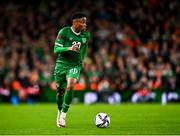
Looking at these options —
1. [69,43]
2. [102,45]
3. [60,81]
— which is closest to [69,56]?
[69,43]

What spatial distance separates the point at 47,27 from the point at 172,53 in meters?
7.03

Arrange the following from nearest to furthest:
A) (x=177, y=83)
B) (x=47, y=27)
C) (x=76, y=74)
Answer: (x=76, y=74) → (x=177, y=83) → (x=47, y=27)

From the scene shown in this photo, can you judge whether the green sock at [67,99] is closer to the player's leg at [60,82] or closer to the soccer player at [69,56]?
the soccer player at [69,56]

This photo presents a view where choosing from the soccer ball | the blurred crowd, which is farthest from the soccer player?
the blurred crowd

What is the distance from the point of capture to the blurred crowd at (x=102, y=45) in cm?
2867

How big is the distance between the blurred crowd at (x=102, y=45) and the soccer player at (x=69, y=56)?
1312 centimetres

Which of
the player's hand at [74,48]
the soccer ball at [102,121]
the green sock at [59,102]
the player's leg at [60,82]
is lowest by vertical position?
the soccer ball at [102,121]

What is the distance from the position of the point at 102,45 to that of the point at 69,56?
52.4ft

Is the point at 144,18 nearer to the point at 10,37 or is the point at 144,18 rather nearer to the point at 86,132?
the point at 10,37

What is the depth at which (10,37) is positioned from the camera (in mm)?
31859

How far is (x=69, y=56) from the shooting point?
1507 cm

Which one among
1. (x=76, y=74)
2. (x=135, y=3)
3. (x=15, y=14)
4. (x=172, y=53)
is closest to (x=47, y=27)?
(x=15, y=14)

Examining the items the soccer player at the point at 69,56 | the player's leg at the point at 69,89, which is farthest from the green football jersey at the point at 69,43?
the player's leg at the point at 69,89

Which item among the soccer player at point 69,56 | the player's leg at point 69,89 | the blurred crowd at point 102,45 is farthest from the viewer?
the blurred crowd at point 102,45
